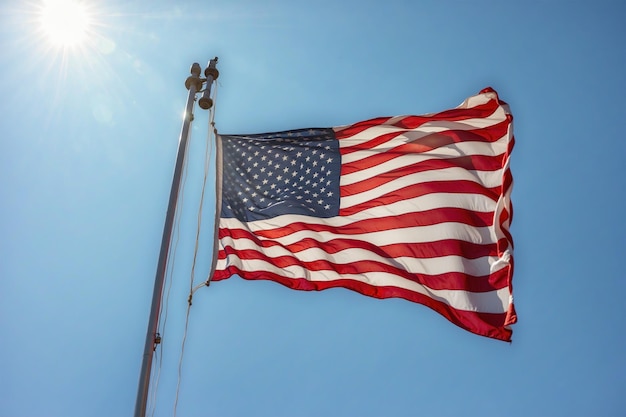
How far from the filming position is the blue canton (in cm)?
980

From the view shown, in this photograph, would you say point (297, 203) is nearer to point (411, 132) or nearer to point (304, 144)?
point (304, 144)

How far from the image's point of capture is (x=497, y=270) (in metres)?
8.86

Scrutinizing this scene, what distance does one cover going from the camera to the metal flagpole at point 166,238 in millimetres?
6289

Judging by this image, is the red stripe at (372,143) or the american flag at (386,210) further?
the red stripe at (372,143)

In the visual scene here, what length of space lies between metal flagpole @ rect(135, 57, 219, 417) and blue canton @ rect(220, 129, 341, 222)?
4.49 feet

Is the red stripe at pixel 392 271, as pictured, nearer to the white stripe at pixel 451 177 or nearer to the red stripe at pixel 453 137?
the white stripe at pixel 451 177

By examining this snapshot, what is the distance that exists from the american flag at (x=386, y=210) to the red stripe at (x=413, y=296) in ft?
0.05

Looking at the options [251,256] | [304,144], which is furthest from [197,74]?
[251,256]

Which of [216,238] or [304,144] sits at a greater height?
[304,144]

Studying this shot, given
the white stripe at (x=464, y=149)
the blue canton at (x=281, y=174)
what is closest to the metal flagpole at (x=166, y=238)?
the blue canton at (x=281, y=174)

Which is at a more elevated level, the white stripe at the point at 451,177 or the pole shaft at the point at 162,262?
the white stripe at the point at 451,177

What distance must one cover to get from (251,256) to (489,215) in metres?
4.11

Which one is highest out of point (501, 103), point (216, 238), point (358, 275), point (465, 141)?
point (501, 103)

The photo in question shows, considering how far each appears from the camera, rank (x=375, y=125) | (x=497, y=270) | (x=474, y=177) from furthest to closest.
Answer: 1. (x=375, y=125)
2. (x=474, y=177)
3. (x=497, y=270)
